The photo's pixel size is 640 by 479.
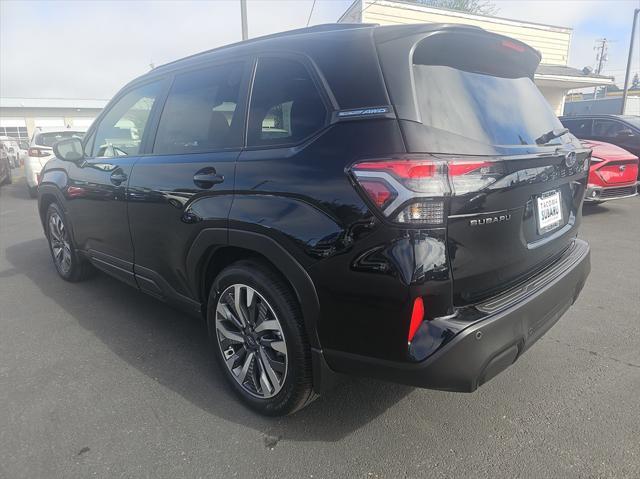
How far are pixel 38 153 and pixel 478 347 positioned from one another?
1174 cm

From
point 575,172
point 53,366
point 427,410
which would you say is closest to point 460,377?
point 427,410

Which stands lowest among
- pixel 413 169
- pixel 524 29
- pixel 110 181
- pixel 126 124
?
pixel 110 181

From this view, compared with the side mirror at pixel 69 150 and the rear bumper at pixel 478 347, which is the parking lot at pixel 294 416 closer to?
the rear bumper at pixel 478 347

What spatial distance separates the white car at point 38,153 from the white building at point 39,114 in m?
33.1

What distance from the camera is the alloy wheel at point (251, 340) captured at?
224 centimetres

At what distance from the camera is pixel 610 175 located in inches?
276

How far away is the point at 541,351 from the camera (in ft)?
9.91

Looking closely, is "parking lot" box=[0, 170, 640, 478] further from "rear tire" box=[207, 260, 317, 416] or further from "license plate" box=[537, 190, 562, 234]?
"license plate" box=[537, 190, 562, 234]

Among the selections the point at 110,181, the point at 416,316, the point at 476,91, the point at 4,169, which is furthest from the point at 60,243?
the point at 4,169

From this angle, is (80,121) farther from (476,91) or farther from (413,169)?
(413,169)

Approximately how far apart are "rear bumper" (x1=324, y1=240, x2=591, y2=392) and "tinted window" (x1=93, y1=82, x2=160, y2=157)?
2.26 meters

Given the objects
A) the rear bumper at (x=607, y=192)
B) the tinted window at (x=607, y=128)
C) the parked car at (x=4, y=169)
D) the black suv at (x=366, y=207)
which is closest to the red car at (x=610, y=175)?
the rear bumper at (x=607, y=192)

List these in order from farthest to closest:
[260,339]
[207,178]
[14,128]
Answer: [14,128], [207,178], [260,339]

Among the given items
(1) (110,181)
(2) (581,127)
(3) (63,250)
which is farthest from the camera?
(2) (581,127)
